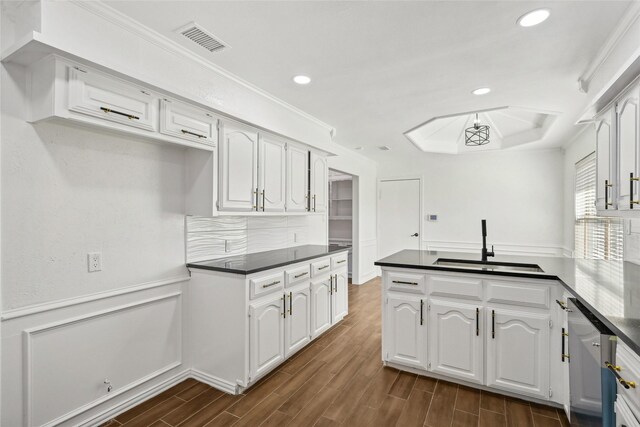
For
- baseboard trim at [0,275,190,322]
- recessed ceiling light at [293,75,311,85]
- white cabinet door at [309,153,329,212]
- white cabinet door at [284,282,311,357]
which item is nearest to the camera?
baseboard trim at [0,275,190,322]

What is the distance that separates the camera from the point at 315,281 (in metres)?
3.24

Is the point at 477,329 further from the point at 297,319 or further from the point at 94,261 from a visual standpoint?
the point at 94,261

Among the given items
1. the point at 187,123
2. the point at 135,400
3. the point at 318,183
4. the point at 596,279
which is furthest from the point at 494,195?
the point at 135,400

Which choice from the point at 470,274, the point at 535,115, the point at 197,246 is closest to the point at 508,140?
the point at 535,115

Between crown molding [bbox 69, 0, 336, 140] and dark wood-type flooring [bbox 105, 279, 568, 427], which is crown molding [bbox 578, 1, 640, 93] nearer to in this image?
dark wood-type flooring [bbox 105, 279, 568, 427]

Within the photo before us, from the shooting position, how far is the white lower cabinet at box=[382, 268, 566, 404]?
7.12 feet

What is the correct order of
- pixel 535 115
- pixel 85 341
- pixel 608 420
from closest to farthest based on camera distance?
pixel 608 420
pixel 85 341
pixel 535 115

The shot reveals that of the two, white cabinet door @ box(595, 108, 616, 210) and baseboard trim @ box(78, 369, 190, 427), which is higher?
white cabinet door @ box(595, 108, 616, 210)

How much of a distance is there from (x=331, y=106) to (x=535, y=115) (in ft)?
9.32

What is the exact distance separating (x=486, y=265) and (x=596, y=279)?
798mm

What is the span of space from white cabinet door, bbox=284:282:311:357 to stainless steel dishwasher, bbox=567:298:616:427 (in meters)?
2.01

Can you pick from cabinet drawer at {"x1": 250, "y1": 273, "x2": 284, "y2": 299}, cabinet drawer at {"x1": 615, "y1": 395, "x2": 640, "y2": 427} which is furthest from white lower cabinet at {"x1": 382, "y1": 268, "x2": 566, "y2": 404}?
cabinet drawer at {"x1": 615, "y1": 395, "x2": 640, "y2": 427}

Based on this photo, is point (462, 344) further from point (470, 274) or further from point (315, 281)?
point (315, 281)

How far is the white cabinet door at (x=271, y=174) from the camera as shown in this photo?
2984mm
